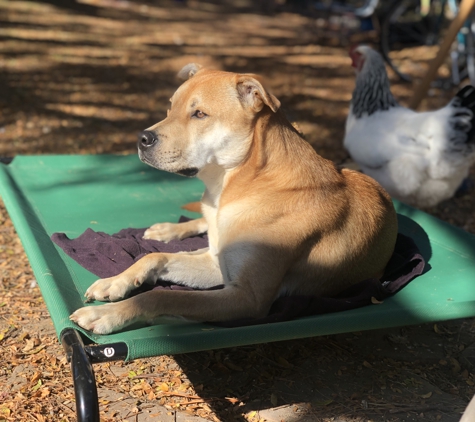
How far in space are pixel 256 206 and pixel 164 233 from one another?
94 centimetres

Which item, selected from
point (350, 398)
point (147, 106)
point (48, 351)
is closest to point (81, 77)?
point (147, 106)

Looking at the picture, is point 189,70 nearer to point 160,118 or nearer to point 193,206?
point 193,206

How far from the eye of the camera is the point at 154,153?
10.2 ft

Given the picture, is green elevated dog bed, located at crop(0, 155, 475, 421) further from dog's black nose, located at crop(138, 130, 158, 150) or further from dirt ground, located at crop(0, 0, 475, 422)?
dog's black nose, located at crop(138, 130, 158, 150)

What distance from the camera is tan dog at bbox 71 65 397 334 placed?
2961mm

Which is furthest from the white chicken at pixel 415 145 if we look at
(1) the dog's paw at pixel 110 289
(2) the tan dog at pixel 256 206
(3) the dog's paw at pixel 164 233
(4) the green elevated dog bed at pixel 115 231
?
→ (1) the dog's paw at pixel 110 289

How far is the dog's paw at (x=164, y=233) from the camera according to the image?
383 cm

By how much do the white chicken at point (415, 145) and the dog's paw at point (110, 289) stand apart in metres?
2.97

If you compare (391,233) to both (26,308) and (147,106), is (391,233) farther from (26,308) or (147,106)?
(147,106)

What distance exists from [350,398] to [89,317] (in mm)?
1470

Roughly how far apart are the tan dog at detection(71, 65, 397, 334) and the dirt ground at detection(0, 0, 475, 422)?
1.83ft

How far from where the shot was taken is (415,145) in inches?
202

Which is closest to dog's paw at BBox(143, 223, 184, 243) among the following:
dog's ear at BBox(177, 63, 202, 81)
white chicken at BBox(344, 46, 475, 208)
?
dog's ear at BBox(177, 63, 202, 81)

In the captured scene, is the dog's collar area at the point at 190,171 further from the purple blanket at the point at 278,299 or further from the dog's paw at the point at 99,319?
the dog's paw at the point at 99,319
